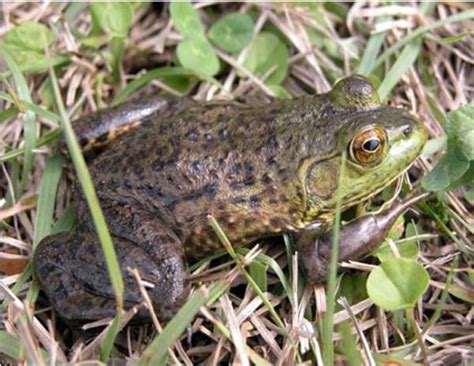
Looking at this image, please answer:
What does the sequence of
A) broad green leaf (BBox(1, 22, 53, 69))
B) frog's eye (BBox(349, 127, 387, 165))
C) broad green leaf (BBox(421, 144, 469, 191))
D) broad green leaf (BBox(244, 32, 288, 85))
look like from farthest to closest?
broad green leaf (BBox(244, 32, 288, 85))
broad green leaf (BBox(1, 22, 53, 69))
broad green leaf (BBox(421, 144, 469, 191))
frog's eye (BBox(349, 127, 387, 165))

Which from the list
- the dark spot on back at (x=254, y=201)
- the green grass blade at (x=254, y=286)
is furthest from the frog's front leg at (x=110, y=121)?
the green grass blade at (x=254, y=286)

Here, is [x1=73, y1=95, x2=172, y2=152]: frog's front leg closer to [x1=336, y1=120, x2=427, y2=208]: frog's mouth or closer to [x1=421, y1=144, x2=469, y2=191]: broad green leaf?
A: [x1=336, y1=120, x2=427, y2=208]: frog's mouth

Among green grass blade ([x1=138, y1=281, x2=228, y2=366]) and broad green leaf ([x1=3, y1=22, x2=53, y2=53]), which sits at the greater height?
broad green leaf ([x1=3, y1=22, x2=53, y2=53])

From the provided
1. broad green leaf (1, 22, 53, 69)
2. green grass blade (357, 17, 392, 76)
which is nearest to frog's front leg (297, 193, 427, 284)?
green grass blade (357, 17, 392, 76)

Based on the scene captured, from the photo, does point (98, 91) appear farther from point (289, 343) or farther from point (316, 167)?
point (289, 343)

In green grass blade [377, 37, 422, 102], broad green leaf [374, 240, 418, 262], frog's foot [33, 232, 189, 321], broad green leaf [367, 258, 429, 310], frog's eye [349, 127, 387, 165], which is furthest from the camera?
green grass blade [377, 37, 422, 102]
